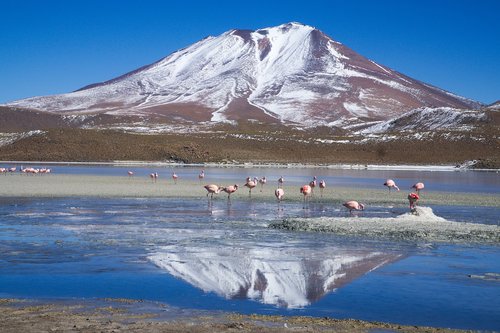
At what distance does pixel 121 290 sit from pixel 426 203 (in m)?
19.0

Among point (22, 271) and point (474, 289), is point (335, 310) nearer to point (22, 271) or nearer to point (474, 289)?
point (474, 289)

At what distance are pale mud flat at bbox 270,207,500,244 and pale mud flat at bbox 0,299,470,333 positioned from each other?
8.25m

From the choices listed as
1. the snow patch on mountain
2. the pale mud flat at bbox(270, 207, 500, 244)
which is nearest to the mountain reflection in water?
the pale mud flat at bbox(270, 207, 500, 244)

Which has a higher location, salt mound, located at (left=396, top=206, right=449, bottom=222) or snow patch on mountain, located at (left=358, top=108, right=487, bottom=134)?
snow patch on mountain, located at (left=358, top=108, right=487, bottom=134)

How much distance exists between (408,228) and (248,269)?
664cm

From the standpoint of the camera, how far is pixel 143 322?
27.6ft

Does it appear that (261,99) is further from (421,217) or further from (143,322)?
(143,322)

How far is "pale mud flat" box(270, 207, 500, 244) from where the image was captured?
16.6 m

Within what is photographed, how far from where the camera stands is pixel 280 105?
574 ft

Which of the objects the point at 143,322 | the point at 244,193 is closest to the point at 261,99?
the point at 244,193

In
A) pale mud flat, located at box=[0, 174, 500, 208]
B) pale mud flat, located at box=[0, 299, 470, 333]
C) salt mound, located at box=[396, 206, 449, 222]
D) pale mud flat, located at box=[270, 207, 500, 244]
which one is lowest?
pale mud flat, located at box=[0, 299, 470, 333]

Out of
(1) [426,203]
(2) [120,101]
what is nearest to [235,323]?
(1) [426,203]

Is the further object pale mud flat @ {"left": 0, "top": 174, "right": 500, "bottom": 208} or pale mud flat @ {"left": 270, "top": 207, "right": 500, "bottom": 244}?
pale mud flat @ {"left": 0, "top": 174, "right": 500, "bottom": 208}

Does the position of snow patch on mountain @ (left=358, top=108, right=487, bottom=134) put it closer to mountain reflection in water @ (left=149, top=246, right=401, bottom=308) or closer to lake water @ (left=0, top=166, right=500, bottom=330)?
lake water @ (left=0, top=166, right=500, bottom=330)
